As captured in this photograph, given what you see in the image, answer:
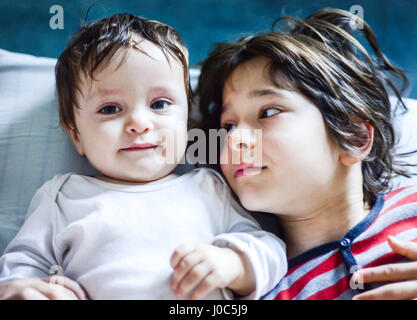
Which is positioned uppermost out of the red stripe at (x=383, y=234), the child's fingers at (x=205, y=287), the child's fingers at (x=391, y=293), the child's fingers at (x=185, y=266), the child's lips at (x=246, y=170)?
the child's lips at (x=246, y=170)

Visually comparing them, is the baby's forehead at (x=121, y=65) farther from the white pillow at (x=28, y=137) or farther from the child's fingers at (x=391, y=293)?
the child's fingers at (x=391, y=293)

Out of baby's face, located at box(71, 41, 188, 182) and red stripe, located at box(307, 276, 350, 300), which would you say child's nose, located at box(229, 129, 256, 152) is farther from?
red stripe, located at box(307, 276, 350, 300)

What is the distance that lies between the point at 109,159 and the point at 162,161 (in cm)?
8

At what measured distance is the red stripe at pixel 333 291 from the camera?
66cm

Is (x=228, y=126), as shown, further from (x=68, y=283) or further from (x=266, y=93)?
(x=68, y=283)

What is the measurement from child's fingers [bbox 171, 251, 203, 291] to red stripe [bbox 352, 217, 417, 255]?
0.81ft

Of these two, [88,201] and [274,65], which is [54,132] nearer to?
[88,201]

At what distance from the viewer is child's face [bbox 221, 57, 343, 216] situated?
27.2 inches

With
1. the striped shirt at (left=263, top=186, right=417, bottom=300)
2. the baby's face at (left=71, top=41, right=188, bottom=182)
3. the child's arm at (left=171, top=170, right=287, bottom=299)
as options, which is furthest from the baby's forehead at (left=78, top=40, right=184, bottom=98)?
the striped shirt at (left=263, top=186, right=417, bottom=300)

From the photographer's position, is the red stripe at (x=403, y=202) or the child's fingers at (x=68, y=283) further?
the red stripe at (x=403, y=202)

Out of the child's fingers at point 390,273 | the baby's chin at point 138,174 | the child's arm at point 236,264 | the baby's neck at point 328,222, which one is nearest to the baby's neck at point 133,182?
the baby's chin at point 138,174

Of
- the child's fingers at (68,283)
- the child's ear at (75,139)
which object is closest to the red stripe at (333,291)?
the child's fingers at (68,283)

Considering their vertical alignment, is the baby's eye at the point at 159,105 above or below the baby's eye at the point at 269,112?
above

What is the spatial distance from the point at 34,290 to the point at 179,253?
20 cm
